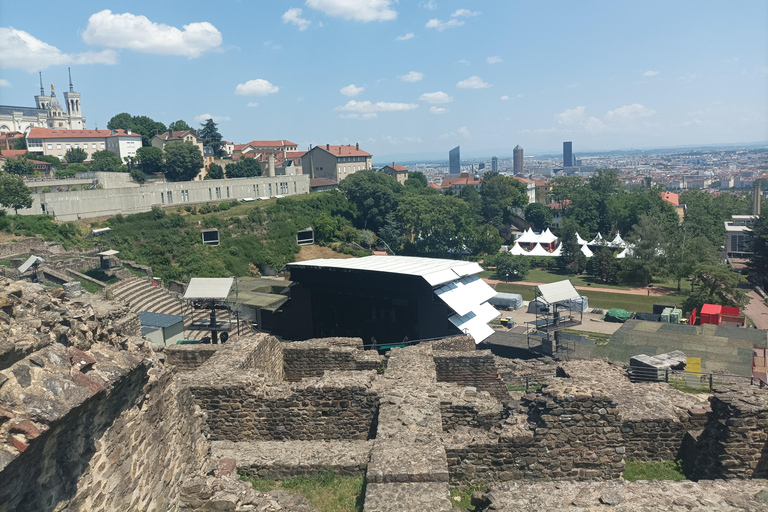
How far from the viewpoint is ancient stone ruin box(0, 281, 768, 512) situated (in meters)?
4.29

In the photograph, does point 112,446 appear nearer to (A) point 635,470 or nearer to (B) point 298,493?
(B) point 298,493

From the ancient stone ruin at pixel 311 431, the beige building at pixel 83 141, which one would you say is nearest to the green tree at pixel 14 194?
the ancient stone ruin at pixel 311 431

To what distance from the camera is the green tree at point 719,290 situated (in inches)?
1287

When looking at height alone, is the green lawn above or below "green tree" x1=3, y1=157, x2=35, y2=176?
below

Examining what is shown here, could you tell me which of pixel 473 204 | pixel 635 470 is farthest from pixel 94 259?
pixel 473 204

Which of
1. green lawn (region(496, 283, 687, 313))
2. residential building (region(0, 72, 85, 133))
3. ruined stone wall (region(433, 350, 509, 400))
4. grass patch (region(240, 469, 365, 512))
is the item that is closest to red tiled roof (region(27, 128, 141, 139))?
residential building (region(0, 72, 85, 133))

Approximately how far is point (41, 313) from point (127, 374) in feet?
3.17

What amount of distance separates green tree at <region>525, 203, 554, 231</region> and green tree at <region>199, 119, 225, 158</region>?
54.0 meters

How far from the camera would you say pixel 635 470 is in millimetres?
8992

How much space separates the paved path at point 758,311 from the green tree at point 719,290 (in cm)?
156

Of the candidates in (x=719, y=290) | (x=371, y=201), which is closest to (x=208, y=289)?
(x=719, y=290)

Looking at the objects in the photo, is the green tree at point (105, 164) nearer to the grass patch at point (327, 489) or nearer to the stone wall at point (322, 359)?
the stone wall at point (322, 359)

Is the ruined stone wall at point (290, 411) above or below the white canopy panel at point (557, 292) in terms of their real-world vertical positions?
above

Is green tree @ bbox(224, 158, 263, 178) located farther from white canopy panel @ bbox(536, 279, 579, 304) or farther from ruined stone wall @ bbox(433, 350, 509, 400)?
ruined stone wall @ bbox(433, 350, 509, 400)
